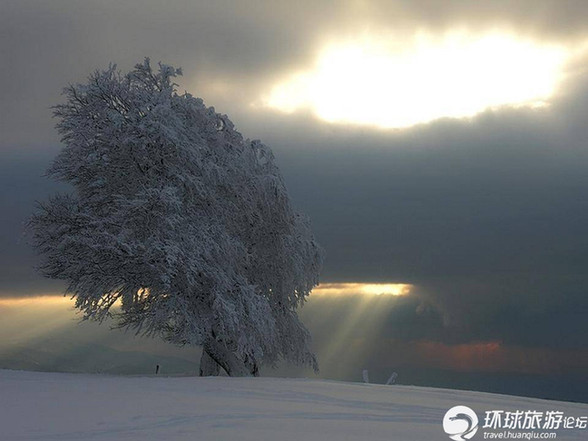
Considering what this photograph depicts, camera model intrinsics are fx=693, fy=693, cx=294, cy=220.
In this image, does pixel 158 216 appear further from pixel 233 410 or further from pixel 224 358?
pixel 233 410

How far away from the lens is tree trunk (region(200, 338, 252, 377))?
24.7m

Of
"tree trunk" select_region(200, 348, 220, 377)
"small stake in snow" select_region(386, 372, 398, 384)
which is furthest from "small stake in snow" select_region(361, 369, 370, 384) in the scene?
"tree trunk" select_region(200, 348, 220, 377)

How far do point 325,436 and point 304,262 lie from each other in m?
18.9

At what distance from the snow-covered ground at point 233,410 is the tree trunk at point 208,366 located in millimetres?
12406

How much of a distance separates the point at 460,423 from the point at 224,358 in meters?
16.1

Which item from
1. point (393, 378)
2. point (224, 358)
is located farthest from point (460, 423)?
point (224, 358)

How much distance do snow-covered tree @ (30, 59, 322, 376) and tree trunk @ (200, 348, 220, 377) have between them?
1.48 meters

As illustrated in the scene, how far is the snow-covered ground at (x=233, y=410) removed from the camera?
8.38 meters

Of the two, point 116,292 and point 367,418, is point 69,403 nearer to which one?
point 367,418

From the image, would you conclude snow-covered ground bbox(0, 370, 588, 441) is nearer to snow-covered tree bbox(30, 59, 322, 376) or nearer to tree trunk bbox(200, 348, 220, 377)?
snow-covered tree bbox(30, 59, 322, 376)

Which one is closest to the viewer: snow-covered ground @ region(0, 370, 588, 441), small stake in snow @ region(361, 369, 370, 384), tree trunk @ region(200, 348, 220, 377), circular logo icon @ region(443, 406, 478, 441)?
snow-covered ground @ region(0, 370, 588, 441)

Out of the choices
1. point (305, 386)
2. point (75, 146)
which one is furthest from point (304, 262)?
point (305, 386)

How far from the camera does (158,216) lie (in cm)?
2206

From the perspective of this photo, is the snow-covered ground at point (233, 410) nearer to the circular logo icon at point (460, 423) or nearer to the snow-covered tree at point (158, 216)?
the circular logo icon at point (460, 423)
